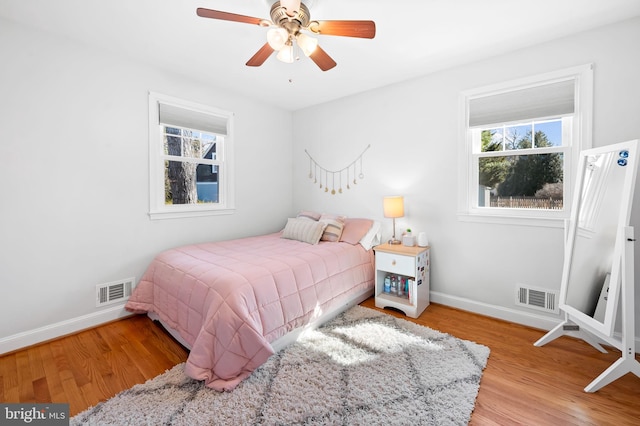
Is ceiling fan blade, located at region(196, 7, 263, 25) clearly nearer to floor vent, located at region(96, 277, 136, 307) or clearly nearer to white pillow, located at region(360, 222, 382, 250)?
white pillow, located at region(360, 222, 382, 250)

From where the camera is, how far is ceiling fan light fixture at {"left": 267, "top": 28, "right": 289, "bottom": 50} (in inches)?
68.2

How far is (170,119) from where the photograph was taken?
2.99 m

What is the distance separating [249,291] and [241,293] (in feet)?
0.21

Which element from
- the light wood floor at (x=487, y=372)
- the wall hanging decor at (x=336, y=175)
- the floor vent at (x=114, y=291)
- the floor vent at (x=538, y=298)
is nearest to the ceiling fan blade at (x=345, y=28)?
the wall hanging decor at (x=336, y=175)

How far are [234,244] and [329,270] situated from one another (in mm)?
1166

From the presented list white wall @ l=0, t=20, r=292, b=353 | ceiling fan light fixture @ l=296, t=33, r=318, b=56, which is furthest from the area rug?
ceiling fan light fixture @ l=296, t=33, r=318, b=56

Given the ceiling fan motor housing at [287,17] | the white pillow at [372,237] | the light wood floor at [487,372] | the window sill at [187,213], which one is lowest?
the light wood floor at [487,372]

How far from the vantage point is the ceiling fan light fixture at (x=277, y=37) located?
1732mm

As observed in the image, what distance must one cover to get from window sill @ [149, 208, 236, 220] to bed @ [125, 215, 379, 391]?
0.46 metres

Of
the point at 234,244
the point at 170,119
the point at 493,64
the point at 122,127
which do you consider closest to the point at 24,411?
the point at 234,244

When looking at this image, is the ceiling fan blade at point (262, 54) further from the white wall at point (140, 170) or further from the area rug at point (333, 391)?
the area rug at point (333, 391)

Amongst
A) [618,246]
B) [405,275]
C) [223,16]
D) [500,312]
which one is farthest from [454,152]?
[223,16]

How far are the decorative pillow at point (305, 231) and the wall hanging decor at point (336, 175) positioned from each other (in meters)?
0.81

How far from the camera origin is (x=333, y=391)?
1.68 meters
